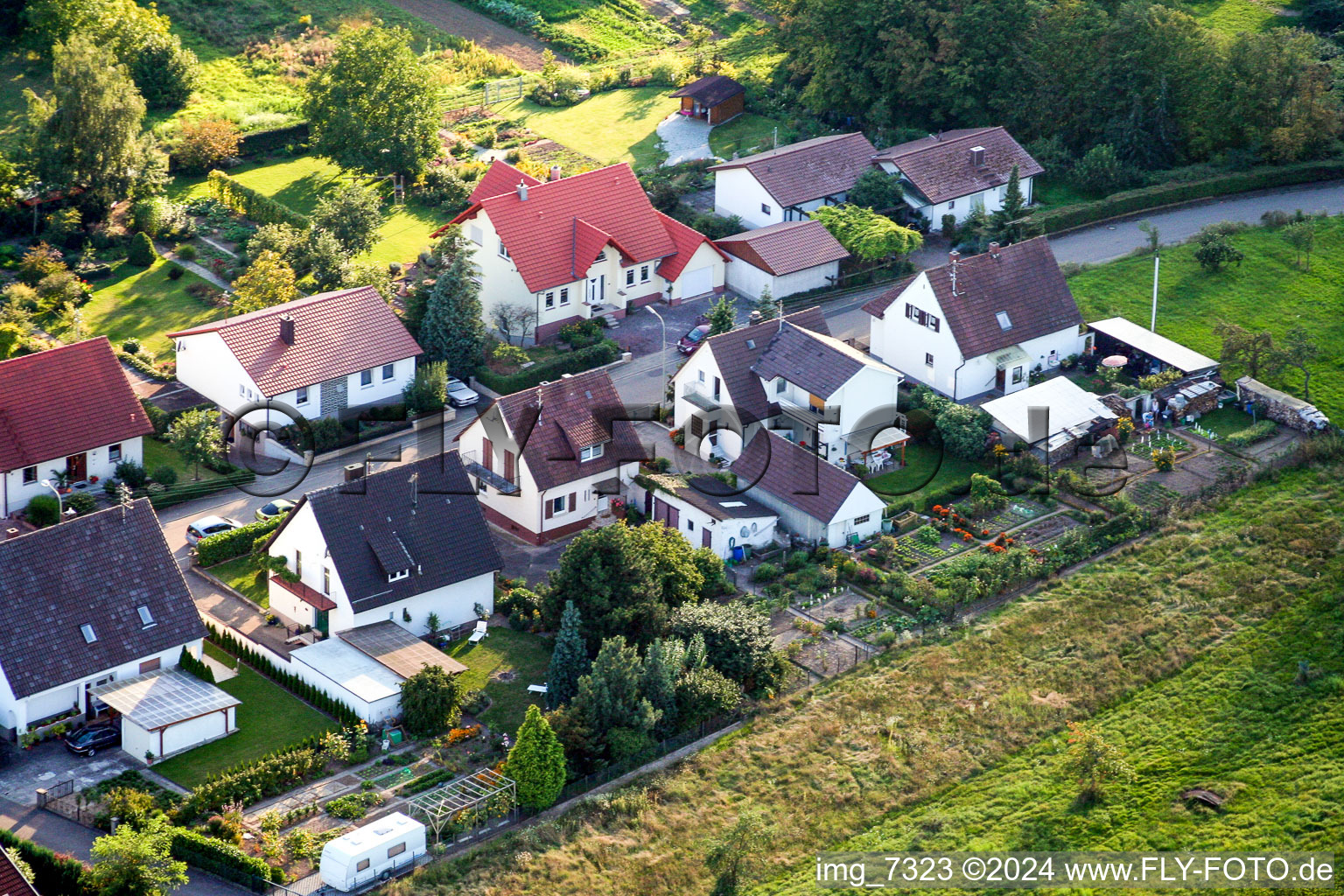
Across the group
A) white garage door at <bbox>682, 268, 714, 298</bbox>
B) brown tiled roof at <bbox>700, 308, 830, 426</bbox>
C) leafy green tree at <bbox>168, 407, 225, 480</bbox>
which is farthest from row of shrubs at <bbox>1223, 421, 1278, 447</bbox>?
leafy green tree at <bbox>168, 407, 225, 480</bbox>

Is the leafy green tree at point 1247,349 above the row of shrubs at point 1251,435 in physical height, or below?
above

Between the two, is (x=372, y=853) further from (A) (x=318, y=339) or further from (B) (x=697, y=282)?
(B) (x=697, y=282)

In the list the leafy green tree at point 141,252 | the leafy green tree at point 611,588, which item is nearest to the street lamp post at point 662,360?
the leafy green tree at point 611,588

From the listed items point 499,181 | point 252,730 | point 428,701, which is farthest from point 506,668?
point 499,181

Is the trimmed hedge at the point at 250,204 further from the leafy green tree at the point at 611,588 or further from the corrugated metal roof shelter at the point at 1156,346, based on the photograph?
the corrugated metal roof shelter at the point at 1156,346

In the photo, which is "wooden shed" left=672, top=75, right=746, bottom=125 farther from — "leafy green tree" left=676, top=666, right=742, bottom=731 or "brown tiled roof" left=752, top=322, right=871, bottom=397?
"leafy green tree" left=676, top=666, right=742, bottom=731
